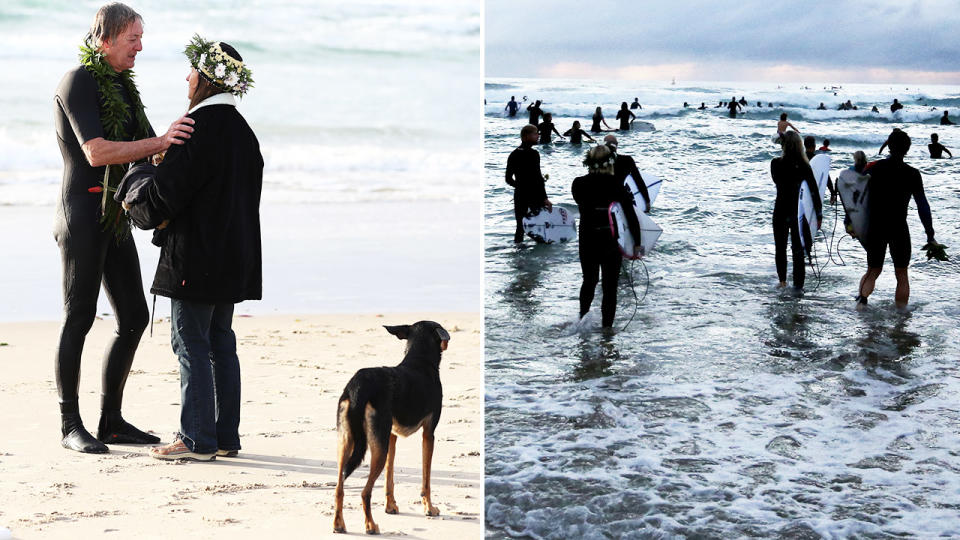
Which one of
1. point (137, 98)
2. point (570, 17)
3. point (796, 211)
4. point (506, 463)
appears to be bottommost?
point (506, 463)

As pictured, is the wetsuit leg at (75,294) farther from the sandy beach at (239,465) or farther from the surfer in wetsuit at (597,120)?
the surfer in wetsuit at (597,120)

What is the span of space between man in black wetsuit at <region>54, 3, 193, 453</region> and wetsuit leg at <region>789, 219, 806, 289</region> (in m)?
4.13

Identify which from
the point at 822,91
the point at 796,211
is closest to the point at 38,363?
the point at 796,211

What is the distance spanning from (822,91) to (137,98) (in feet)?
31.3

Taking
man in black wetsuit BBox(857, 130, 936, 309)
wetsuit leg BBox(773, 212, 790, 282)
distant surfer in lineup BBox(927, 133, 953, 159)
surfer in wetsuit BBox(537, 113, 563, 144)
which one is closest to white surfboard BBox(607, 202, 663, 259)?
wetsuit leg BBox(773, 212, 790, 282)

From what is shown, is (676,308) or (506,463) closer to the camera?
(506,463)

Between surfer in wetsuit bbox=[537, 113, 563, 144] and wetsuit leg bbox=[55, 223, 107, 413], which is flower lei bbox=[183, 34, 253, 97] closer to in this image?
wetsuit leg bbox=[55, 223, 107, 413]

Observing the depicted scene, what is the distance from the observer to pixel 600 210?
4965mm

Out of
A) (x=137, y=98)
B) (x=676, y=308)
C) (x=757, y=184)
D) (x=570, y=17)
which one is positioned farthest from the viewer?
(x=757, y=184)

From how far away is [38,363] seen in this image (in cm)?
479

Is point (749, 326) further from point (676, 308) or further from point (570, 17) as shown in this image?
point (570, 17)

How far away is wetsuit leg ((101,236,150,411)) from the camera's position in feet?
11.0

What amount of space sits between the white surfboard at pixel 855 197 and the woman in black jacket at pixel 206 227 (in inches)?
152

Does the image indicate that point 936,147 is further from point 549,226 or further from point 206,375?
point 206,375
